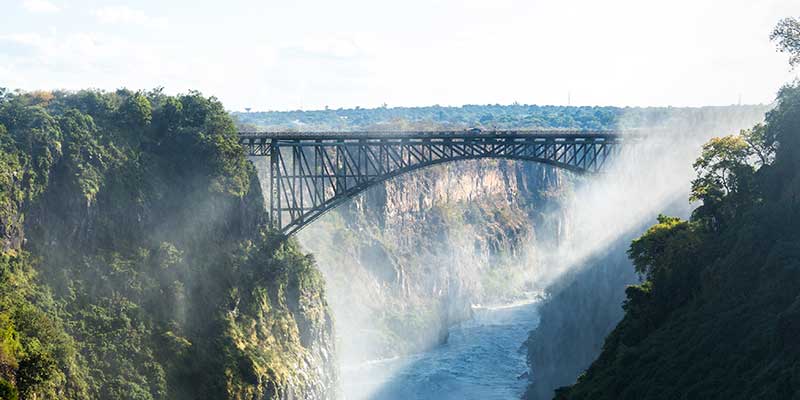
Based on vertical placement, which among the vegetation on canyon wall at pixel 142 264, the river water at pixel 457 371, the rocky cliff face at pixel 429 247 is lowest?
the river water at pixel 457 371

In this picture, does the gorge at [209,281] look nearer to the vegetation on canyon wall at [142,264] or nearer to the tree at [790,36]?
the vegetation on canyon wall at [142,264]

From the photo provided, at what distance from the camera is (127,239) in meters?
65.1

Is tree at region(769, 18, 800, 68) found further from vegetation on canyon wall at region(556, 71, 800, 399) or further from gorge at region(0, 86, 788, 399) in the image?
gorge at region(0, 86, 788, 399)

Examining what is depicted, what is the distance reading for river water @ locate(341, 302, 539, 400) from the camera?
91750 mm

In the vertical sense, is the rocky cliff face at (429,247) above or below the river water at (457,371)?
above

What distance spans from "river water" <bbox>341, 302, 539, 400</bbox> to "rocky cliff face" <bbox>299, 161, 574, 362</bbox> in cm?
284

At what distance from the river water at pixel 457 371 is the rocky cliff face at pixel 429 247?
2.84 metres

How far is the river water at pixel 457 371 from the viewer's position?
91.8m

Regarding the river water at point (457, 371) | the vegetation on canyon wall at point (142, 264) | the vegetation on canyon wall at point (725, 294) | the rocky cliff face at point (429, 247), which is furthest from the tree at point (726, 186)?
the rocky cliff face at point (429, 247)

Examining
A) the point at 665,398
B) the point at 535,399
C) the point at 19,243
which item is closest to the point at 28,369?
the point at 19,243

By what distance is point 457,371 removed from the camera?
101312 millimetres

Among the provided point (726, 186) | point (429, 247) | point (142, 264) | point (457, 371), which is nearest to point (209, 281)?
point (142, 264)

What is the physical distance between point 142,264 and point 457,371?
144 feet

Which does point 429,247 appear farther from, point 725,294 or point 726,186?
point 725,294
